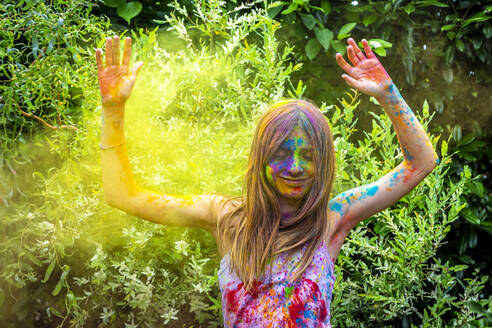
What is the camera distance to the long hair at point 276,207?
145cm

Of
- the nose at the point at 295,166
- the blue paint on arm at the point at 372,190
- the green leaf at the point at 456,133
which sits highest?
the nose at the point at 295,166

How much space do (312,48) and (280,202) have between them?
4.30 ft

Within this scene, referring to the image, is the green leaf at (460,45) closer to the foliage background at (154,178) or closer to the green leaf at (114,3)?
the foliage background at (154,178)

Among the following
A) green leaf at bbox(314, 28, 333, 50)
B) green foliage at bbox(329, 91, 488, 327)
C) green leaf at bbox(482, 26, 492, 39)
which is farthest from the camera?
green leaf at bbox(482, 26, 492, 39)

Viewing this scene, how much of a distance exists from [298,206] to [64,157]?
40.5 inches

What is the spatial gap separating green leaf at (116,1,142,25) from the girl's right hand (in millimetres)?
1031

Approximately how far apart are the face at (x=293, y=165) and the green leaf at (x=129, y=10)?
1.26 metres

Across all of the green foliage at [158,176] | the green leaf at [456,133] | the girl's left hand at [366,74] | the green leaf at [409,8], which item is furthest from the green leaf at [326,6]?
the girl's left hand at [366,74]

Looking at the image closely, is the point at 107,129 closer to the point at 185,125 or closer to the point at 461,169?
the point at 185,125

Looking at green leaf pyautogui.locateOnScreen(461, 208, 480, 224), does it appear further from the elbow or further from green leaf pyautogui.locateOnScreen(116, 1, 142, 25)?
green leaf pyautogui.locateOnScreen(116, 1, 142, 25)

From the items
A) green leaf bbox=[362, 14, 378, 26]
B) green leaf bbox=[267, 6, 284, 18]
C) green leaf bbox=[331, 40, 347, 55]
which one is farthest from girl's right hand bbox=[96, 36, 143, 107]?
green leaf bbox=[362, 14, 378, 26]

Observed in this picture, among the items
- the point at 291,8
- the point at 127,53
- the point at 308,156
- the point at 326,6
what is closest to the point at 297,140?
the point at 308,156

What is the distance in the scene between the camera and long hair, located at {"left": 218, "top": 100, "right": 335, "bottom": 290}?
1448mm

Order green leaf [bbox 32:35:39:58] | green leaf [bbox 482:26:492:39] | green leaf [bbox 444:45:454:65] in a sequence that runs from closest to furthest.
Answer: green leaf [bbox 32:35:39:58] → green leaf [bbox 482:26:492:39] → green leaf [bbox 444:45:454:65]
